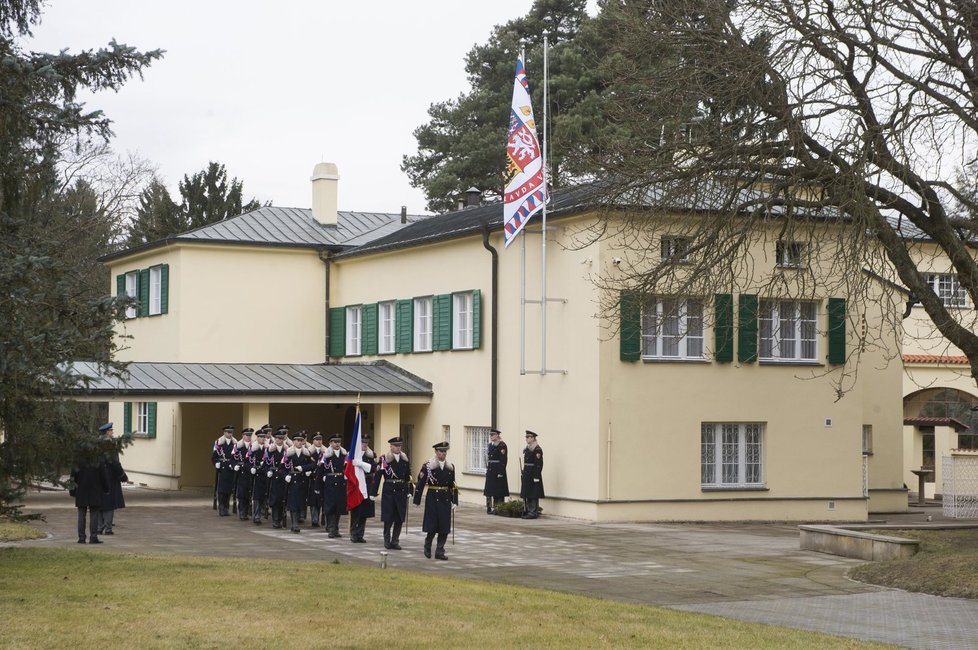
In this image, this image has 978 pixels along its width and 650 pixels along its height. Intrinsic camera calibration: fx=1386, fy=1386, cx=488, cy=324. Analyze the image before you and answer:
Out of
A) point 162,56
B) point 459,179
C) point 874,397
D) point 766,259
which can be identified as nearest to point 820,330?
point 766,259

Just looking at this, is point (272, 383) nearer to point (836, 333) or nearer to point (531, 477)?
point (531, 477)

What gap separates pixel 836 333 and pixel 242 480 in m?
12.1

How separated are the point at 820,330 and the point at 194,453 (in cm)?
1591

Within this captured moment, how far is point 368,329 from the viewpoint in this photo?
1361 inches

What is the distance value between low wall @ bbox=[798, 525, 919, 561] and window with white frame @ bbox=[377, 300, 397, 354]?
48.1ft

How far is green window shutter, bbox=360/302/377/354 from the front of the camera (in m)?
34.2

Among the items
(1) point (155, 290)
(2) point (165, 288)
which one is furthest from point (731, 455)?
(1) point (155, 290)

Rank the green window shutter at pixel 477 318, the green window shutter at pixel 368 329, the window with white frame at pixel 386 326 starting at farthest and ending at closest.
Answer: the green window shutter at pixel 368 329 → the window with white frame at pixel 386 326 → the green window shutter at pixel 477 318

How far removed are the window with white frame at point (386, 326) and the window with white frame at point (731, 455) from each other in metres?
9.41

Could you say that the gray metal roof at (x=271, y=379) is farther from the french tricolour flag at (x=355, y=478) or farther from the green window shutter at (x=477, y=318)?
the french tricolour flag at (x=355, y=478)

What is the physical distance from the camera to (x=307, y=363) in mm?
36188

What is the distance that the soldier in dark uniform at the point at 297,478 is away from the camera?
22828 mm

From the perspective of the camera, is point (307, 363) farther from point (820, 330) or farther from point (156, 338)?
point (820, 330)

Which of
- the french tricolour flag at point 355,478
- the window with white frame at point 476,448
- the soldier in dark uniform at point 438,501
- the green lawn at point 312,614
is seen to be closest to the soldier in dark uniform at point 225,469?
the window with white frame at point 476,448
